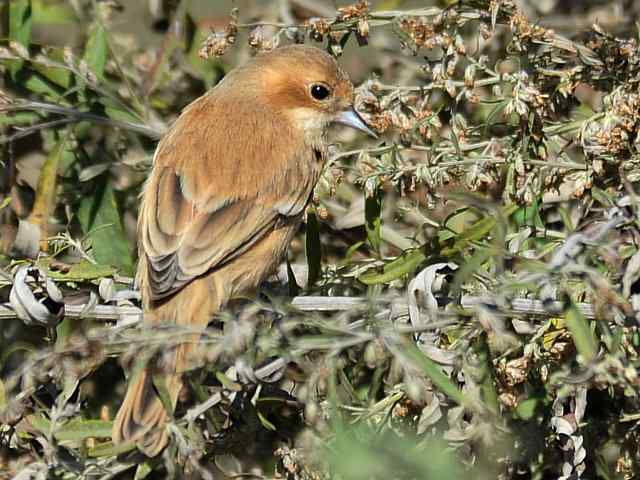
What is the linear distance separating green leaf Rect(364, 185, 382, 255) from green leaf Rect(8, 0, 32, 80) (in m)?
1.68

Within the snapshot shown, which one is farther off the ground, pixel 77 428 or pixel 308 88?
pixel 308 88

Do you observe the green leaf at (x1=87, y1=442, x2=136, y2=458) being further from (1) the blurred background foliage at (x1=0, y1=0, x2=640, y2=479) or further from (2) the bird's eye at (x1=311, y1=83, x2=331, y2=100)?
(2) the bird's eye at (x1=311, y1=83, x2=331, y2=100)

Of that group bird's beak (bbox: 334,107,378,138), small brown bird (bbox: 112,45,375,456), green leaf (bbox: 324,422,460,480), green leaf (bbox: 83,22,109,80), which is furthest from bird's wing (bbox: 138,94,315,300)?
green leaf (bbox: 324,422,460,480)

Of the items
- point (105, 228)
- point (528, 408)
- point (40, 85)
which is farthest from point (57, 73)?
point (528, 408)

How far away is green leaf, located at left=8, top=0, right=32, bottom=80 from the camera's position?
4.50 meters

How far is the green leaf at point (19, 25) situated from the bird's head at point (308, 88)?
0.94 metres

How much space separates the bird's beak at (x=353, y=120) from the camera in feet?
14.7

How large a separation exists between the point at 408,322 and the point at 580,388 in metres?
0.50

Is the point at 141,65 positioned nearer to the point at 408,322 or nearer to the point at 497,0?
the point at 497,0

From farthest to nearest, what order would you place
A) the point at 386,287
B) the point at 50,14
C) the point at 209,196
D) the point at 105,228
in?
1. the point at 50,14
2. the point at 105,228
3. the point at 209,196
4. the point at 386,287

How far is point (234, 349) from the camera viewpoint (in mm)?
2527

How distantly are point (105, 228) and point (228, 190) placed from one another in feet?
1.61

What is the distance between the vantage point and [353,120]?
4.54 meters

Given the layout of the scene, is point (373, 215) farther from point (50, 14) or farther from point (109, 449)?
point (50, 14)
